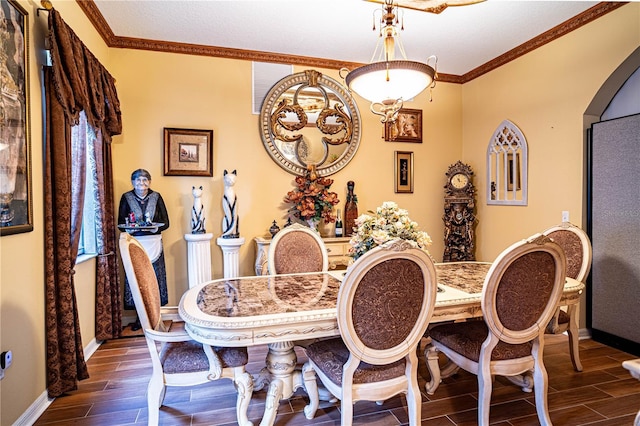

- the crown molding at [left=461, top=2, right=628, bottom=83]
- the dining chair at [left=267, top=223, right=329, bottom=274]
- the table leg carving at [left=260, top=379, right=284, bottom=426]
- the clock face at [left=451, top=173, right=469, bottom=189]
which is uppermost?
the crown molding at [left=461, top=2, right=628, bottom=83]

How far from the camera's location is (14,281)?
1880mm

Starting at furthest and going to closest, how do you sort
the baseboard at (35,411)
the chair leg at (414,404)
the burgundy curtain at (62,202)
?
the burgundy curtain at (62,202) → the baseboard at (35,411) → the chair leg at (414,404)

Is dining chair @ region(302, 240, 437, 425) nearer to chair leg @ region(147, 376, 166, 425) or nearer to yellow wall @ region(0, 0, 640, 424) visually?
chair leg @ region(147, 376, 166, 425)

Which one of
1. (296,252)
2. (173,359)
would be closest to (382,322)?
(173,359)

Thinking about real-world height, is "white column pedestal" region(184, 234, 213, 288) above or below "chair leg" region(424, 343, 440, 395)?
above

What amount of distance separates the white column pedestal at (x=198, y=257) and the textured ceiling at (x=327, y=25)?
6.33ft

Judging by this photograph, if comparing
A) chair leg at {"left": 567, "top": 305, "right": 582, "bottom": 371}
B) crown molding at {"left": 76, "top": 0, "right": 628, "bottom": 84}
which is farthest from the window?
chair leg at {"left": 567, "top": 305, "right": 582, "bottom": 371}

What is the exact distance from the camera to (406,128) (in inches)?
174

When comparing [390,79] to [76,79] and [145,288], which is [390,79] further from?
[76,79]

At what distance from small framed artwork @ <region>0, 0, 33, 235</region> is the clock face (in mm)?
3934

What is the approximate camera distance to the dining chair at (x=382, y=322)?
1.52 m

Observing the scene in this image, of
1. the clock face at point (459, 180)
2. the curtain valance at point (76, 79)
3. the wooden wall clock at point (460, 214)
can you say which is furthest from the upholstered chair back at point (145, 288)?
the clock face at point (459, 180)

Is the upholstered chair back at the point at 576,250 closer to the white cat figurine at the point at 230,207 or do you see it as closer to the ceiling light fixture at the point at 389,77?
the ceiling light fixture at the point at 389,77

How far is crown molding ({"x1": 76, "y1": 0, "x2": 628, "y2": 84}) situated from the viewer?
9.82 ft
